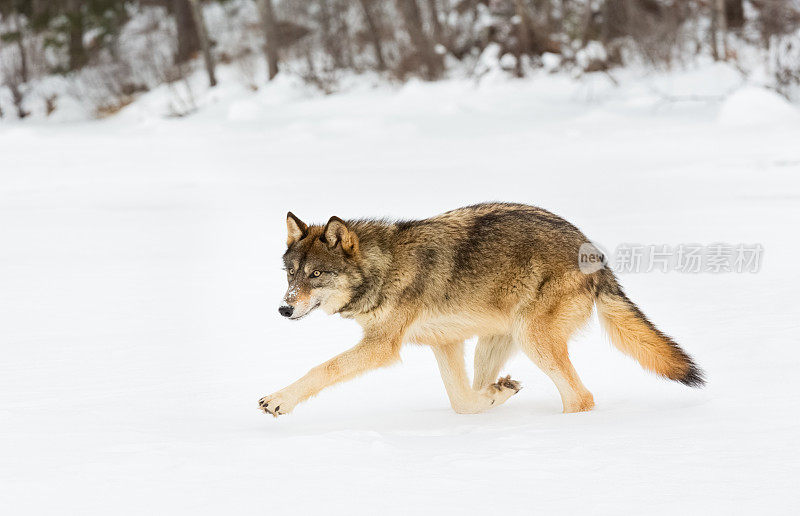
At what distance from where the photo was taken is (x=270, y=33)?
2891 centimetres

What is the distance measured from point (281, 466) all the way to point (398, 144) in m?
16.3

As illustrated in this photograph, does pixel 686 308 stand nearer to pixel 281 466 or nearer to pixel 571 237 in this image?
pixel 571 237

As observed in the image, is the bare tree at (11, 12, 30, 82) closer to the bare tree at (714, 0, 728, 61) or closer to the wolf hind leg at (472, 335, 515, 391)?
the bare tree at (714, 0, 728, 61)

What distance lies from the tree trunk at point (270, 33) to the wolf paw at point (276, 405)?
2504 cm

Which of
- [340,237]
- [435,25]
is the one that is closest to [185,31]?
[435,25]

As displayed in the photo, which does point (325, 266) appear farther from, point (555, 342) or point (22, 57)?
point (22, 57)

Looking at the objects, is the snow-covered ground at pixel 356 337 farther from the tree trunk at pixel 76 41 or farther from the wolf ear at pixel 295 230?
the tree trunk at pixel 76 41

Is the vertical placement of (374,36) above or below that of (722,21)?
above

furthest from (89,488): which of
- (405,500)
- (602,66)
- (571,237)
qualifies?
(602,66)

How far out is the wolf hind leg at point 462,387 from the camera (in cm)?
551

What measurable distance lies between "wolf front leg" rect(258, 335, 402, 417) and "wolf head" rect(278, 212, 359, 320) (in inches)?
11.6

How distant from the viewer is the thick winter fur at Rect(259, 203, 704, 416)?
5.29 metres

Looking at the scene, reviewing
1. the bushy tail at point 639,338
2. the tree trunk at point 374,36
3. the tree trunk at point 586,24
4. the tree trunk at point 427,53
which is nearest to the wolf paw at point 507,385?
the bushy tail at point 639,338

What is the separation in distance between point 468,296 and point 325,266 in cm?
83
